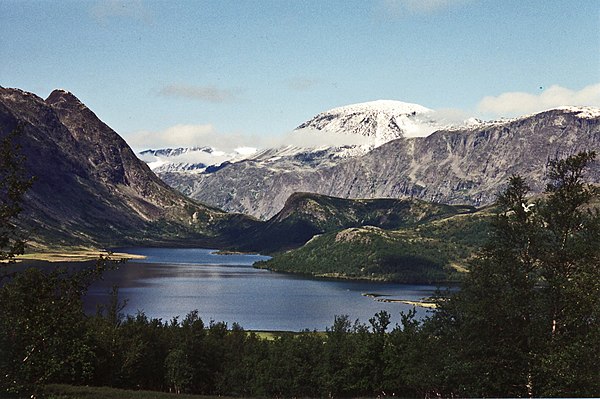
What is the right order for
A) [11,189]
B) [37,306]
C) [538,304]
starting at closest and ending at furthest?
1. [11,189]
2. [37,306]
3. [538,304]

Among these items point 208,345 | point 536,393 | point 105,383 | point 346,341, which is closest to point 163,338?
point 208,345

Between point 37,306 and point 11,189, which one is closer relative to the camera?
point 11,189

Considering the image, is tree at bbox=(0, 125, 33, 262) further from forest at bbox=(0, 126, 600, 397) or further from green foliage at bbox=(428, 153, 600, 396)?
green foliage at bbox=(428, 153, 600, 396)

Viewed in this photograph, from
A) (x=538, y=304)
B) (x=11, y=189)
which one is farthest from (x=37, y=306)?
(x=538, y=304)

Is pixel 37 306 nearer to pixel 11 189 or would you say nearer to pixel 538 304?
pixel 11 189

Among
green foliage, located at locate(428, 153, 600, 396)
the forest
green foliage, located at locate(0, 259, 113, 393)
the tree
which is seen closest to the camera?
the tree

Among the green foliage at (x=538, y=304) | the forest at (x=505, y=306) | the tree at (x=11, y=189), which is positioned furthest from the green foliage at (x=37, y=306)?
the green foliage at (x=538, y=304)

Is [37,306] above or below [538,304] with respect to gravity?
below

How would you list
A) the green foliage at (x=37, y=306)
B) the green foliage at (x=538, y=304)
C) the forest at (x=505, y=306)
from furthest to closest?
the green foliage at (x=538, y=304) → the forest at (x=505, y=306) → the green foliage at (x=37, y=306)

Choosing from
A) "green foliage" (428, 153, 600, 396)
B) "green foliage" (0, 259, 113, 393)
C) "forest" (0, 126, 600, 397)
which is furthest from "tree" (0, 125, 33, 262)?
"green foliage" (428, 153, 600, 396)

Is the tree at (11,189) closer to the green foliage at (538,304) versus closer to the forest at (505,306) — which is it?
the forest at (505,306)

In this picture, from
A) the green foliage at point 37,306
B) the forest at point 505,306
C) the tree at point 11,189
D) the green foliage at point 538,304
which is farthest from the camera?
the green foliage at point 538,304
